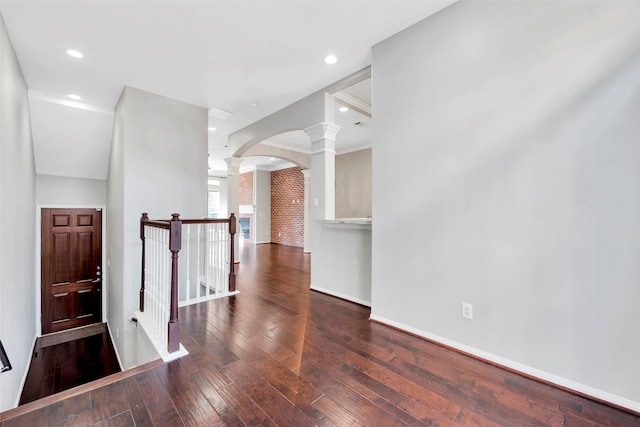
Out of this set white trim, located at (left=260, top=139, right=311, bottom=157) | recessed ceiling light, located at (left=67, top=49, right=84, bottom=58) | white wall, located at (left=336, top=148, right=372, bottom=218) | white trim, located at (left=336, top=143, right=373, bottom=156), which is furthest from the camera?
white wall, located at (left=336, top=148, right=372, bottom=218)

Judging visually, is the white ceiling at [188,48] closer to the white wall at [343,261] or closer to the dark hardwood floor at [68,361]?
the white wall at [343,261]

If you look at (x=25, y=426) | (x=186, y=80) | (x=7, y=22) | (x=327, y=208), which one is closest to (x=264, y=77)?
(x=186, y=80)

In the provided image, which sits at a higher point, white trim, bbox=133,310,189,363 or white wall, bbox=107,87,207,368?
white wall, bbox=107,87,207,368

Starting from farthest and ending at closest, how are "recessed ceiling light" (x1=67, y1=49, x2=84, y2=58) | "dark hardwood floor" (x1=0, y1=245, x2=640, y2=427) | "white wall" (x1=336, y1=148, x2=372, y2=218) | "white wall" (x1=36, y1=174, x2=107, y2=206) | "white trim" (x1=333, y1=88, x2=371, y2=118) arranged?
"white wall" (x1=336, y1=148, x2=372, y2=218) < "white wall" (x1=36, y1=174, x2=107, y2=206) < "white trim" (x1=333, y1=88, x2=371, y2=118) < "recessed ceiling light" (x1=67, y1=49, x2=84, y2=58) < "dark hardwood floor" (x1=0, y1=245, x2=640, y2=427)

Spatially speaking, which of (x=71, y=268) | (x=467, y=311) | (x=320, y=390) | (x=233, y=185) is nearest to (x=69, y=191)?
(x=71, y=268)

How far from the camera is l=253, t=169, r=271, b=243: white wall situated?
9828 mm

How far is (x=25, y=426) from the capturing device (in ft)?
4.76

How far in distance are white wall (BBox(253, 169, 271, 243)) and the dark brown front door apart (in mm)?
4883

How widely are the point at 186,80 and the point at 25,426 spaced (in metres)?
3.52

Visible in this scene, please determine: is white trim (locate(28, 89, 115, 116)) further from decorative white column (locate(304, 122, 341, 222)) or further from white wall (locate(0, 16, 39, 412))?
decorative white column (locate(304, 122, 341, 222))

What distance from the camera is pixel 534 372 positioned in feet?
6.10

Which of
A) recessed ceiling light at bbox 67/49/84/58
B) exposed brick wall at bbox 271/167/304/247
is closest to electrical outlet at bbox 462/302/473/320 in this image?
recessed ceiling light at bbox 67/49/84/58

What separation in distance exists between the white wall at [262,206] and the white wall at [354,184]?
336 centimetres

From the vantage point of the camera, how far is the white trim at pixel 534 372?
5.22ft
